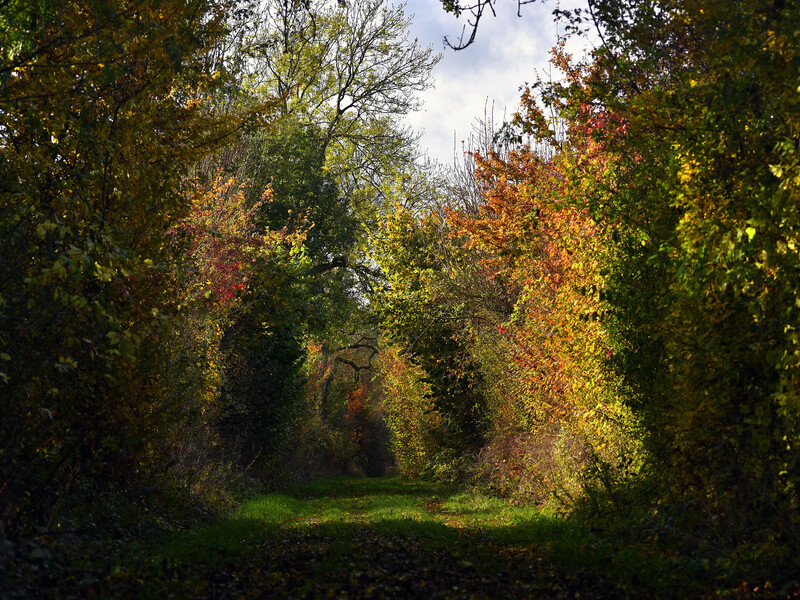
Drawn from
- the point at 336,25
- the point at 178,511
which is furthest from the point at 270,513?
the point at 336,25

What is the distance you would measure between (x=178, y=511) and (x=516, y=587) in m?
6.51

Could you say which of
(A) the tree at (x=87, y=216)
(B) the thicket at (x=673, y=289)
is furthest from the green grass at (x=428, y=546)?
(A) the tree at (x=87, y=216)

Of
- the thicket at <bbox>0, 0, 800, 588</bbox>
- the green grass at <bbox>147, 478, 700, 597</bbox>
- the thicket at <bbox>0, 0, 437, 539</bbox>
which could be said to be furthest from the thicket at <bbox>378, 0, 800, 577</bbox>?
the thicket at <bbox>0, 0, 437, 539</bbox>

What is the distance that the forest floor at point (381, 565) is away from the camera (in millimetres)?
6953

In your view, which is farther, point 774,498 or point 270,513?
point 270,513

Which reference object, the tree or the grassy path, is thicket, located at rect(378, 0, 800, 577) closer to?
the grassy path

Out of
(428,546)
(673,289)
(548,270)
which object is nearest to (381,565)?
(428,546)

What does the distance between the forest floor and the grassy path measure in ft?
0.04

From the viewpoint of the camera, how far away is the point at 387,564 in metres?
8.70

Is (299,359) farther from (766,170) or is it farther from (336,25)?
(766,170)

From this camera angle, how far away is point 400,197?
105 ft

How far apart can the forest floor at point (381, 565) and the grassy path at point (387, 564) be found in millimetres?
13

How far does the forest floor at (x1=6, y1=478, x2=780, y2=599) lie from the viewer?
274 inches

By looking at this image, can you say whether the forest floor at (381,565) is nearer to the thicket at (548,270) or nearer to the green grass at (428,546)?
the green grass at (428,546)
